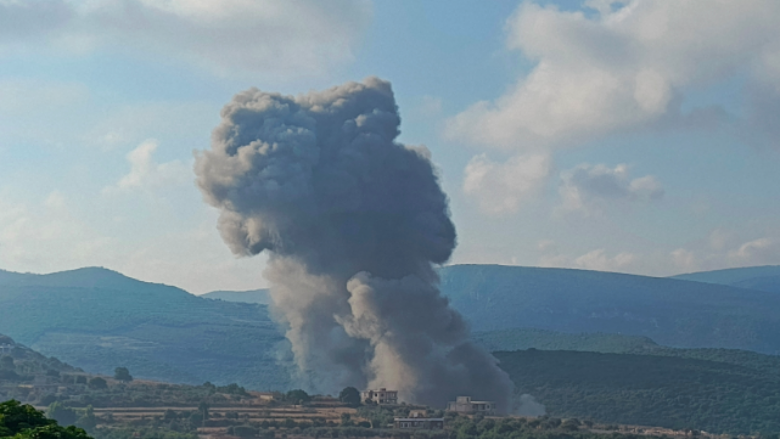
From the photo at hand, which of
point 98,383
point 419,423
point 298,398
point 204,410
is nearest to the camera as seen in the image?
point 419,423

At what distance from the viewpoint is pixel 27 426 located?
112 feet

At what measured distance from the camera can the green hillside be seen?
98.3 m

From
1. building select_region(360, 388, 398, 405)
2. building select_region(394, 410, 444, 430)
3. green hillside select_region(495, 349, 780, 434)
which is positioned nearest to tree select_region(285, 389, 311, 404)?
building select_region(360, 388, 398, 405)

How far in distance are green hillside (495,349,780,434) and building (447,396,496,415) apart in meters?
12.8

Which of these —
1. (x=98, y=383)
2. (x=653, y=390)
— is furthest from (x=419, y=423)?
(x=653, y=390)

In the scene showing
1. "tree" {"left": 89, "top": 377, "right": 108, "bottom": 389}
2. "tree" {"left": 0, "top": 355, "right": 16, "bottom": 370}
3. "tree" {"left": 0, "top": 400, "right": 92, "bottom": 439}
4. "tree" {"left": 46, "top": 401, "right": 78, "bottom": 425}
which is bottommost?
"tree" {"left": 0, "top": 400, "right": 92, "bottom": 439}

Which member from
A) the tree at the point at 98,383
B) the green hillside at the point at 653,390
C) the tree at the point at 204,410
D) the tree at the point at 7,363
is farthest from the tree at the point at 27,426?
the tree at the point at 7,363

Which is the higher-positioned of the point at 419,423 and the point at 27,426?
the point at 419,423

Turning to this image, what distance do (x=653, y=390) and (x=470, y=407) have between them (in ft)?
84.4

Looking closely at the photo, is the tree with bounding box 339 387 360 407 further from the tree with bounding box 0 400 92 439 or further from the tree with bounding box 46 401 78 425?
the tree with bounding box 0 400 92 439

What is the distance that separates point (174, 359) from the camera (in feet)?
601

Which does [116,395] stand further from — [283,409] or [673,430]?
[673,430]

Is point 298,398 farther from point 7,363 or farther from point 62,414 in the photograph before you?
point 7,363

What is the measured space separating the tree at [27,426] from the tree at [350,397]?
54.9 meters
